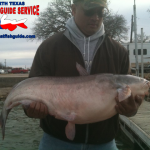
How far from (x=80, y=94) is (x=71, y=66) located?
1.32 feet

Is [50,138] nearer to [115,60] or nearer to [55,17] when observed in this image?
[115,60]

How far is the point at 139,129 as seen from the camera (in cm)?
626

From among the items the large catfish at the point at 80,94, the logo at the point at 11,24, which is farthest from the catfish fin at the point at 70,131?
the logo at the point at 11,24

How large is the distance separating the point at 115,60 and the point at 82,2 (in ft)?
2.56

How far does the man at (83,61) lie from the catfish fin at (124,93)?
0.60 feet

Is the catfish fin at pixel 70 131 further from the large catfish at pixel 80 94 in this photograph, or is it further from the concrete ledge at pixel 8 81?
the concrete ledge at pixel 8 81

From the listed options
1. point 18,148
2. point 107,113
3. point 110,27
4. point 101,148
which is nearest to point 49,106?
point 107,113

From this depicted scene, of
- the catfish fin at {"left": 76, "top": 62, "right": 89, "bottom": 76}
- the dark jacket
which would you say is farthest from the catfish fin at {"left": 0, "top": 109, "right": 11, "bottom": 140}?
the catfish fin at {"left": 76, "top": 62, "right": 89, "bottom": 76}

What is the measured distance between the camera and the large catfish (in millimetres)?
2369

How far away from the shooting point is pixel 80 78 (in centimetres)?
247

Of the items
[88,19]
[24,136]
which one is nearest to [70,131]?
[88,19]

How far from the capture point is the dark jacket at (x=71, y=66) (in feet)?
8.56

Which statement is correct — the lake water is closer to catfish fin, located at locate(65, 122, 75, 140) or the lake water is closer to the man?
the man

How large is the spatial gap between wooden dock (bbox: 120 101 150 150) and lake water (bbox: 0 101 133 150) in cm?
32
